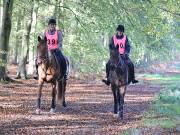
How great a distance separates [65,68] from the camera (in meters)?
16.6

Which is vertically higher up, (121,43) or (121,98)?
(121,43)

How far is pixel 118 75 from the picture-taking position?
1536 centimetres

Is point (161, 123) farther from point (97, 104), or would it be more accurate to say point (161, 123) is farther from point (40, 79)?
point (97, 104)

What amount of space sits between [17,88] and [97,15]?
5.62 meters

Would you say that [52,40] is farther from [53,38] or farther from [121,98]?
[121,98]

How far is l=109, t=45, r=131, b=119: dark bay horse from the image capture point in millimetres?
14809

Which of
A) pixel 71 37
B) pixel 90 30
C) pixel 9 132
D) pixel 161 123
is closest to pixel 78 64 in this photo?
pixel 71 37

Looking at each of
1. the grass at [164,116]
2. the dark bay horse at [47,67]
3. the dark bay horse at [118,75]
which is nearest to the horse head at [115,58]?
the dark bay horse at [118,75]

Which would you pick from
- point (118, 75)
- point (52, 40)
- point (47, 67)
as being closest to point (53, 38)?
point (52, 40)

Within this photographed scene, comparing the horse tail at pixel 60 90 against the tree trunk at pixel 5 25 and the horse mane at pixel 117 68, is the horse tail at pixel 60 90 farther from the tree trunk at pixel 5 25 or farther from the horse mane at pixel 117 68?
the tree trunk at pixel 5 25

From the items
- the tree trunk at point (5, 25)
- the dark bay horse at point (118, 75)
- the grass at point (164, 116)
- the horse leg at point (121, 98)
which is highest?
the tree trunk at point (5, 25)

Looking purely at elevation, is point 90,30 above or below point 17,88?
above

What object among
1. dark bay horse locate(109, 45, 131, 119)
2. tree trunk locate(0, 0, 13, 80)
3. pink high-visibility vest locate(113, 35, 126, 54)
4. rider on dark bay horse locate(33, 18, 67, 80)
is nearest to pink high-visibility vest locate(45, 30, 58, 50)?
rider on dark bay horse locate(33, 18, 67, 80)

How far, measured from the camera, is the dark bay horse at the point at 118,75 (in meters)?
14.8
